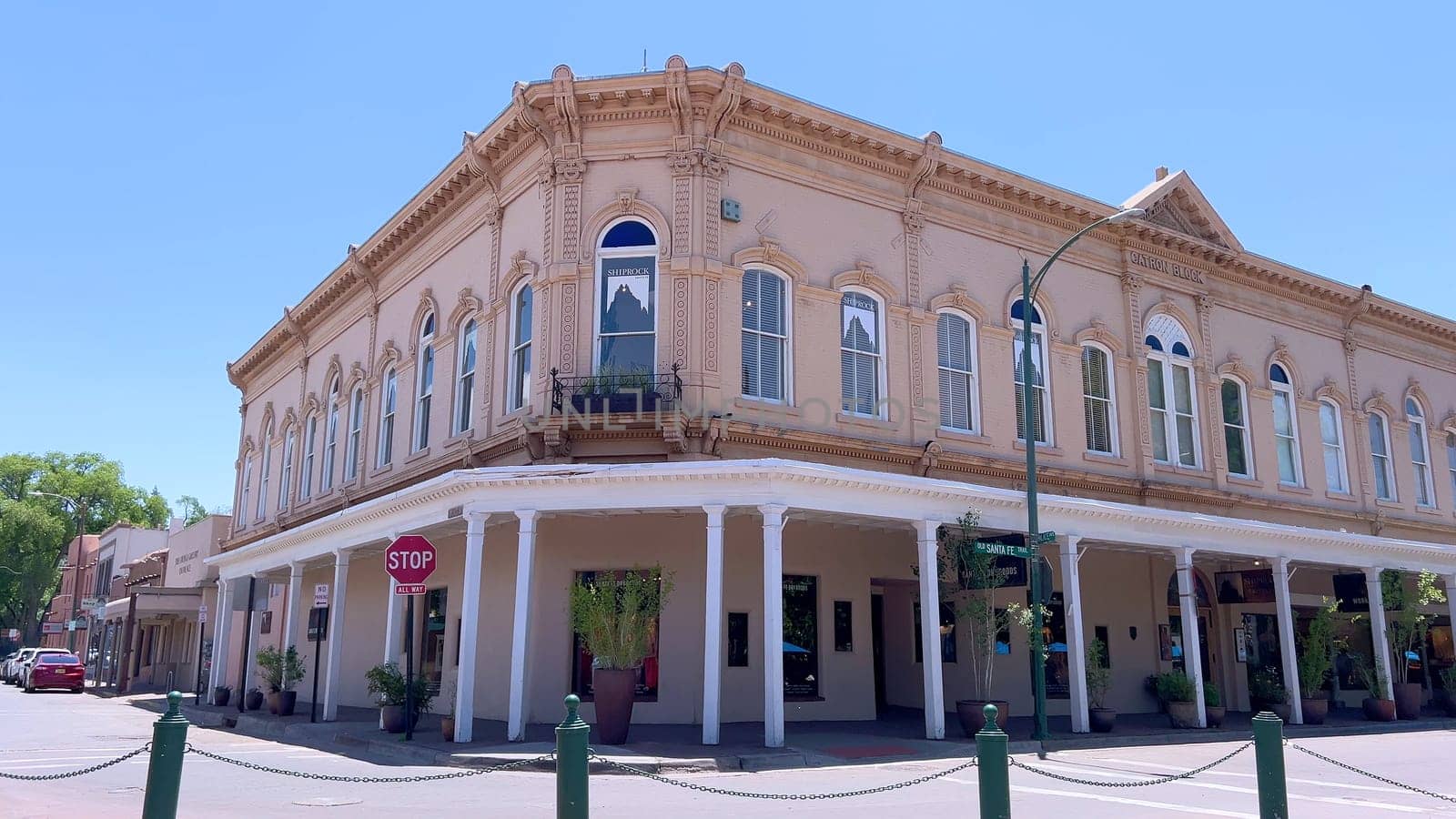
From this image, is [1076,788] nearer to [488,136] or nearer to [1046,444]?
[1046,444]

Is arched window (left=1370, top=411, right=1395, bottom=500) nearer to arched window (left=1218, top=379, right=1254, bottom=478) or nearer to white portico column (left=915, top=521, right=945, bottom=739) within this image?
arched window (left=1218, top=379, right=1254, bottom=478)

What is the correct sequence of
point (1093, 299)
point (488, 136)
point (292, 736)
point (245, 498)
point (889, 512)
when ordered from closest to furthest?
1. point (889, 512)
2. point (292, 736)
3. point (488, 136)
4. point (1093, 299)
5. point (245, 498)

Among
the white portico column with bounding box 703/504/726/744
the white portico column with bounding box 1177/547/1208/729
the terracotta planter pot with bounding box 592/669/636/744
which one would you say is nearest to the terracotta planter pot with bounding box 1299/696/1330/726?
the white portico column with bounding box 1177/547/1208/729

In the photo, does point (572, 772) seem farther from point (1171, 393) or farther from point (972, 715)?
point (1171, 393)

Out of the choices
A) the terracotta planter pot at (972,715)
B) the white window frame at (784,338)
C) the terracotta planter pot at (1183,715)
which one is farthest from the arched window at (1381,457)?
the white window frame at (784,338)

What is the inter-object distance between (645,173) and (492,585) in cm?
784

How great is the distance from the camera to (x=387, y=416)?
26.1m

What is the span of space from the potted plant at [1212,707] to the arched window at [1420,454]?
12836mm

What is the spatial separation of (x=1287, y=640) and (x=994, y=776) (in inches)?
625

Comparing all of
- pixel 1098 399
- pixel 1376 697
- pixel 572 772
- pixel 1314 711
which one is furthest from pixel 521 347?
pixel 1376 697

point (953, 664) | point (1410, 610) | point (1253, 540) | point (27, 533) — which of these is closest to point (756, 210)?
point (953, 664)

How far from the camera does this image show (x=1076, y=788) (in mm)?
12094

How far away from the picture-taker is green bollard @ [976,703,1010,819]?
7.74 meters

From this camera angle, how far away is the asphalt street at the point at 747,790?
10117mm
